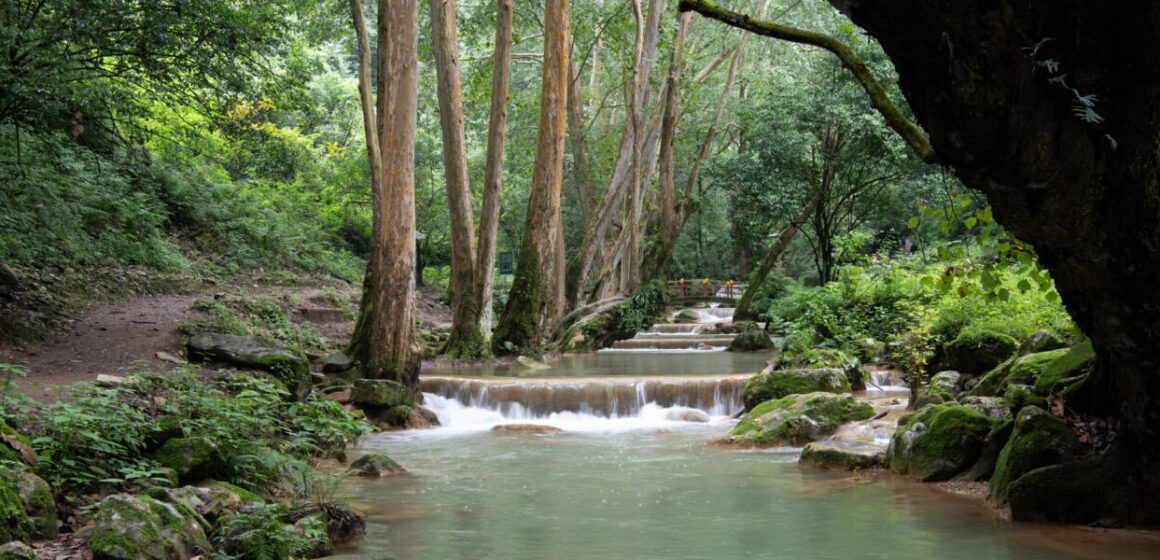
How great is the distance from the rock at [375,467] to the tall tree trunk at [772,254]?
17351mm

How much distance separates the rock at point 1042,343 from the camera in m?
9.26

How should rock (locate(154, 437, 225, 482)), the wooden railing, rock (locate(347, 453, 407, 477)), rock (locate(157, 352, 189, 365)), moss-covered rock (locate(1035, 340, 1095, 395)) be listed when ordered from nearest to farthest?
rock (locate(154, 437, 225, 482)) < moss-covered rock (locate(1035, 340, 1095, 395)) < rock (locate(347, 453, 407, 477)) < rock (locate(157, 352, 189, 365)) < the wooden railing

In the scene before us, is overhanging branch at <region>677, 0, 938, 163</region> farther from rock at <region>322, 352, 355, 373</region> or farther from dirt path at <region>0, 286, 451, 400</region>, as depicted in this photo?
rock at <region>322, 352, 355, 373</region>

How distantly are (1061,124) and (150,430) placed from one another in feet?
19.5

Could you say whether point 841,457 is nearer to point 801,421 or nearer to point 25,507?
point 801,421

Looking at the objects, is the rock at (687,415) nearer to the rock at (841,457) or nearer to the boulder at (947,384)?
the boulder at (947,384)

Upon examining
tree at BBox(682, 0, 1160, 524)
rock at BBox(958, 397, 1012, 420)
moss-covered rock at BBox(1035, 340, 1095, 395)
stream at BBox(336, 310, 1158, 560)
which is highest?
tree at BBox(682, 0, 1160, 524)

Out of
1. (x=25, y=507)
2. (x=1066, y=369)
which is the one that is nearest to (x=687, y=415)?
(x=1066, y=369)

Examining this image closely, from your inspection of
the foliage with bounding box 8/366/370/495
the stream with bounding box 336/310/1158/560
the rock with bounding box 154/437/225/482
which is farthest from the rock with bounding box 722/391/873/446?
the rock with bounding box 154/437/225/482

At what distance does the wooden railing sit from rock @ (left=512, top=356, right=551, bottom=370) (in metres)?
18.3

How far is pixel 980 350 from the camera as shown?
1120 centimetres

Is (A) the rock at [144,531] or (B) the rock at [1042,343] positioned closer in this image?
(A) the rock at [144,531]

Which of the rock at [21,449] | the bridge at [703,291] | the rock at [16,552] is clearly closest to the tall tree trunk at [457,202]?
the rock at [21,449]

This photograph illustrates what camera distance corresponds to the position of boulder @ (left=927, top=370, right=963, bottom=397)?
10.4 metres
